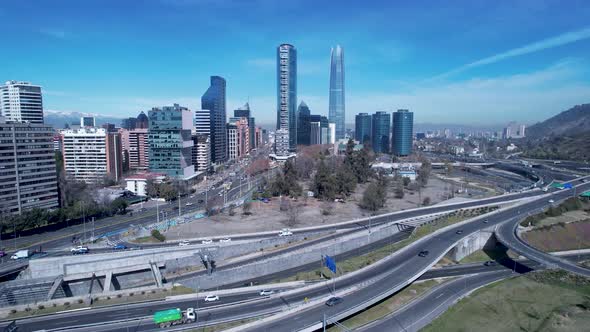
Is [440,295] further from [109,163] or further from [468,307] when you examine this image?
[109,163]

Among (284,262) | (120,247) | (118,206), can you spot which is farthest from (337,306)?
(118,206)

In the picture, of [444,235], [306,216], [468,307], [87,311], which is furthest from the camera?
[306,216]

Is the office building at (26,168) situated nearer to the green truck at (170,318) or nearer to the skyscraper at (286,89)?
the green truck at (170,318)

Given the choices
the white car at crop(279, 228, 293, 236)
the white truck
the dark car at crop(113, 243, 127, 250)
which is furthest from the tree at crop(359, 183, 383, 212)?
the white truck

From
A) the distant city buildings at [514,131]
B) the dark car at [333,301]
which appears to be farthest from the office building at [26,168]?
the distant city buildings at [514,131]

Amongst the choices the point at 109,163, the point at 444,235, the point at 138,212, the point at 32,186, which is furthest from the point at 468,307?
the point at 109,163

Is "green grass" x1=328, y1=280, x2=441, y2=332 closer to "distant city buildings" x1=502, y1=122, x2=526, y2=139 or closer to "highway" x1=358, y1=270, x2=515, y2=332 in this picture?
"highway" x1=358, y1=270, x2=515, y2=332

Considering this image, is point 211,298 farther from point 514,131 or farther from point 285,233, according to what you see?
point 514,131
